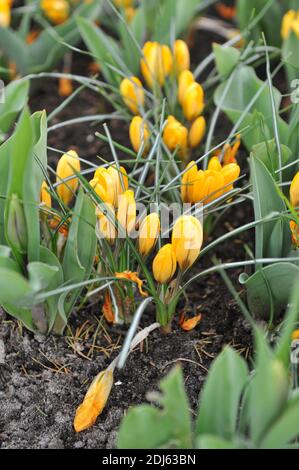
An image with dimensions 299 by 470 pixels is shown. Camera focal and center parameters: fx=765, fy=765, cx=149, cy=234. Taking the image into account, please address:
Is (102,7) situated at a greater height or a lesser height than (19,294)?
greater

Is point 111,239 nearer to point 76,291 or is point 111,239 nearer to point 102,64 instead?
point 76,291

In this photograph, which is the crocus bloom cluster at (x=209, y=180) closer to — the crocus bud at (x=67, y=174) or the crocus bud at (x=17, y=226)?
the crocus bud at (x=67, y=174)

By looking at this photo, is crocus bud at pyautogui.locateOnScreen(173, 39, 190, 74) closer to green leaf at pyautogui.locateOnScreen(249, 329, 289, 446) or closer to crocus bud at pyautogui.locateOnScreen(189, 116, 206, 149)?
crocus bud at pyautogui.locateOnScreen(189, 116, 206, 149)

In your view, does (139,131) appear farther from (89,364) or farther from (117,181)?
(89,364)

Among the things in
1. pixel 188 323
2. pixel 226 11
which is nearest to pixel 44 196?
pixel 188 323

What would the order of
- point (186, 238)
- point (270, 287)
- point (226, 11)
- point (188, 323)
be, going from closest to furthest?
point (186, 238) < point (270, 287) < point (188, 323) < point (226, 11)
